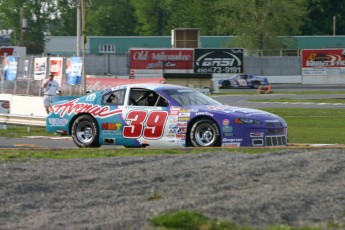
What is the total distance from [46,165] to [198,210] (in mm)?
4068

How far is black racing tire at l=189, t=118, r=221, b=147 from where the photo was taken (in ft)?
54.0

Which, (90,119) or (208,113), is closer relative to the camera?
(208,113)

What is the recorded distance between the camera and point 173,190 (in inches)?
388

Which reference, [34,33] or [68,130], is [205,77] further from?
[34,33]

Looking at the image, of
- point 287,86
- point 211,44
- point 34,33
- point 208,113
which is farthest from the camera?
point 34,33

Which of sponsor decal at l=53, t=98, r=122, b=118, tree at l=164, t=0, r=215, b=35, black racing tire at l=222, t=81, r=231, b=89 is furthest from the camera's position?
tree at l=164, t=0, r=215, b=35

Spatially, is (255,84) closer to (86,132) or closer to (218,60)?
(218,60)

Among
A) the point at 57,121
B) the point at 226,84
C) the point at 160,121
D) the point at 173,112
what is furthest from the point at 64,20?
the point at 173,112

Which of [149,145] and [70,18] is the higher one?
[70,18]

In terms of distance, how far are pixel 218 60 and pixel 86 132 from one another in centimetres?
4824

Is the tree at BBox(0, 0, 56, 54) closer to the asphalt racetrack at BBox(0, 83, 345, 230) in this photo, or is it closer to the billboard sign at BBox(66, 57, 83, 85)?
the billboard sign at BBox(66, 57, 83, 85)

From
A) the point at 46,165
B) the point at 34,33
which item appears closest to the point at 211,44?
the point at 34,33

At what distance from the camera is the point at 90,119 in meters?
17.8

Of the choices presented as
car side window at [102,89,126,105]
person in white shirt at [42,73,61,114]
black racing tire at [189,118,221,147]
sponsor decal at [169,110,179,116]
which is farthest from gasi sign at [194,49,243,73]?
black racing tire at [189,118,221,147]
